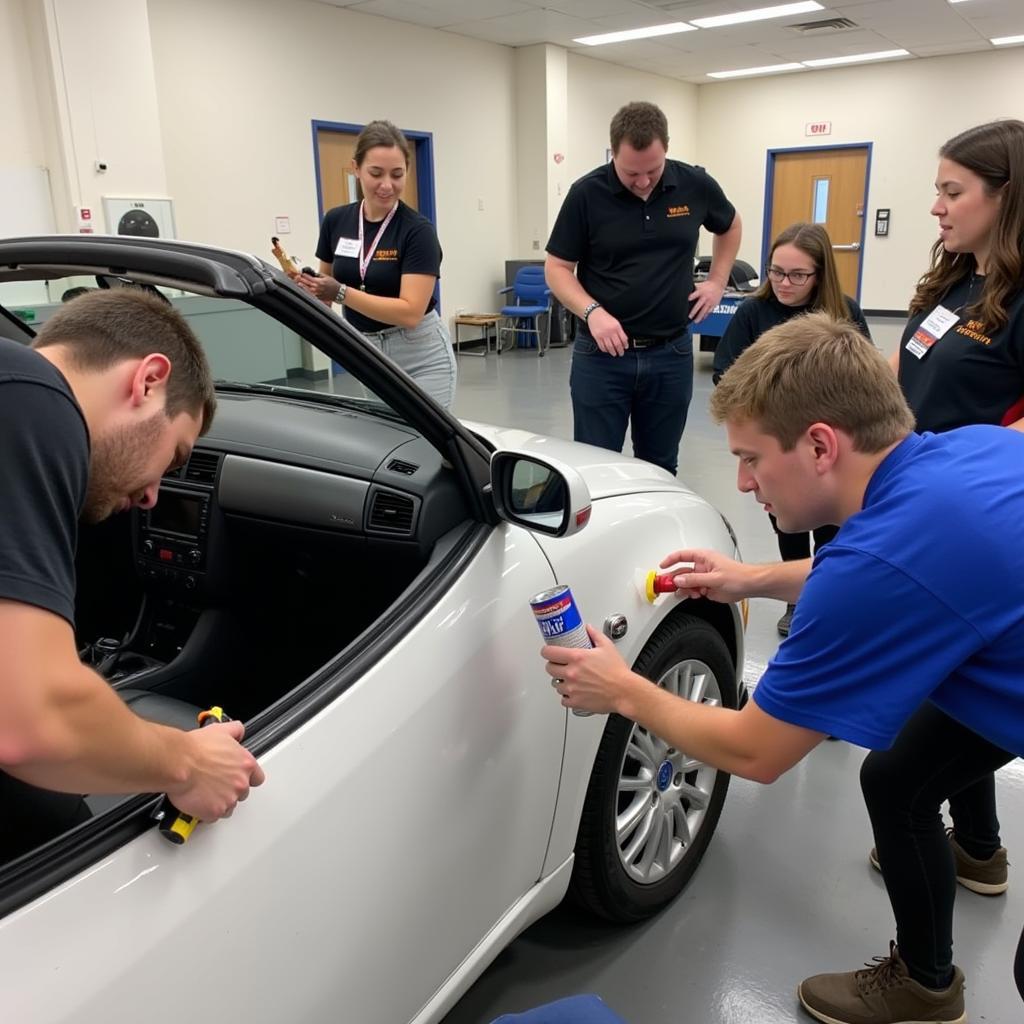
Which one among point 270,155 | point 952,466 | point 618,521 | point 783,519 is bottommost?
point 618,521

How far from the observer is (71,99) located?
6.48m

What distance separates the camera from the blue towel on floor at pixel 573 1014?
723 mm

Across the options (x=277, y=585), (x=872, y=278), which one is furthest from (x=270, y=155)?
(x=872, y=278)

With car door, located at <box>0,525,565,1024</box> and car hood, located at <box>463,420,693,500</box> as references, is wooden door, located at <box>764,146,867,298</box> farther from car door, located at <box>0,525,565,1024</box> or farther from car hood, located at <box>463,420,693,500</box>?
car door, located at <box>0,525,565,1024</box>

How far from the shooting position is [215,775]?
993mm

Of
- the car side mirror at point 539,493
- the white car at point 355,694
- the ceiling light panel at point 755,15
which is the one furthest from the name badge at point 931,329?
the ceiling light panel at point 755,15

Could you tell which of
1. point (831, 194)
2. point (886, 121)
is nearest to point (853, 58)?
point (886, 121)

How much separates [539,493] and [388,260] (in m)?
1.94

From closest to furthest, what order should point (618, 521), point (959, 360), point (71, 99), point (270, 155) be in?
point (618, 521) < point (959, 360) < point (71, 99) < point (270, 155)

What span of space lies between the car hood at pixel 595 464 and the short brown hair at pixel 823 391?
1.87 feet

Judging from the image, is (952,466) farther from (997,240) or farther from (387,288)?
(387,288)

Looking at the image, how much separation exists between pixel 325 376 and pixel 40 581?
6.91 m

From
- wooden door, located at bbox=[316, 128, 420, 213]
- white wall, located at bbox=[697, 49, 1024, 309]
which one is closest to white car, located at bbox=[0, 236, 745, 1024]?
wooden door, located at bbox=[316, 128, 420, 213]

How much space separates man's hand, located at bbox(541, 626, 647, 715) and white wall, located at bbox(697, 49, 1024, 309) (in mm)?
13198
